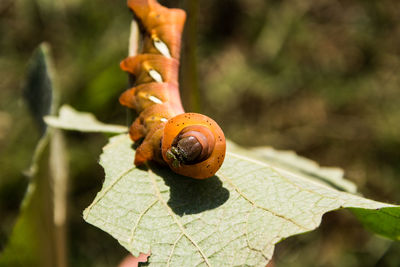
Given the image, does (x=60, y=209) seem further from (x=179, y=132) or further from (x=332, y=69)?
(x=332, y=69)

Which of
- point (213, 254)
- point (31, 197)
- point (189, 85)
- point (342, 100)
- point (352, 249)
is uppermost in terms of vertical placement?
point (189, 85)

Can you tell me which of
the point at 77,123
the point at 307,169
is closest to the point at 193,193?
the point at 77,123

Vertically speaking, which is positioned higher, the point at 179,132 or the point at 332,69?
the point at 179,132

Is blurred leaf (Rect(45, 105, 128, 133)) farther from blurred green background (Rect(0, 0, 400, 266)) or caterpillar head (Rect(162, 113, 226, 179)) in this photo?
blurred green background (Rect(0, 0, 400, 266))

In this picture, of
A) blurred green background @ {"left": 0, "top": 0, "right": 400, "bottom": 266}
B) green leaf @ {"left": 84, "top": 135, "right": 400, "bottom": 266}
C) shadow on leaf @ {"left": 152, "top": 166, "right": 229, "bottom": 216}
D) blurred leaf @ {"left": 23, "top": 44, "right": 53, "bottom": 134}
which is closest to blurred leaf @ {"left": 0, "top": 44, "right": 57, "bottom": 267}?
blurred leaf @ {"left": 23, "top": 44, "right": 53, "bottom": 134}

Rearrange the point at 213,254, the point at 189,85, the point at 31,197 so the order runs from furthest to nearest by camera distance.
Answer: the point at 189,85, the point at 31,197, the point at 213,254

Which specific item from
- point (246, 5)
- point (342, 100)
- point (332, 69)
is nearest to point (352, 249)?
point (342, 100)

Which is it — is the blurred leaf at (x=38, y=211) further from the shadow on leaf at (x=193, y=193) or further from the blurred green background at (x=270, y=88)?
the blurred green background at (x=270, y=88)
